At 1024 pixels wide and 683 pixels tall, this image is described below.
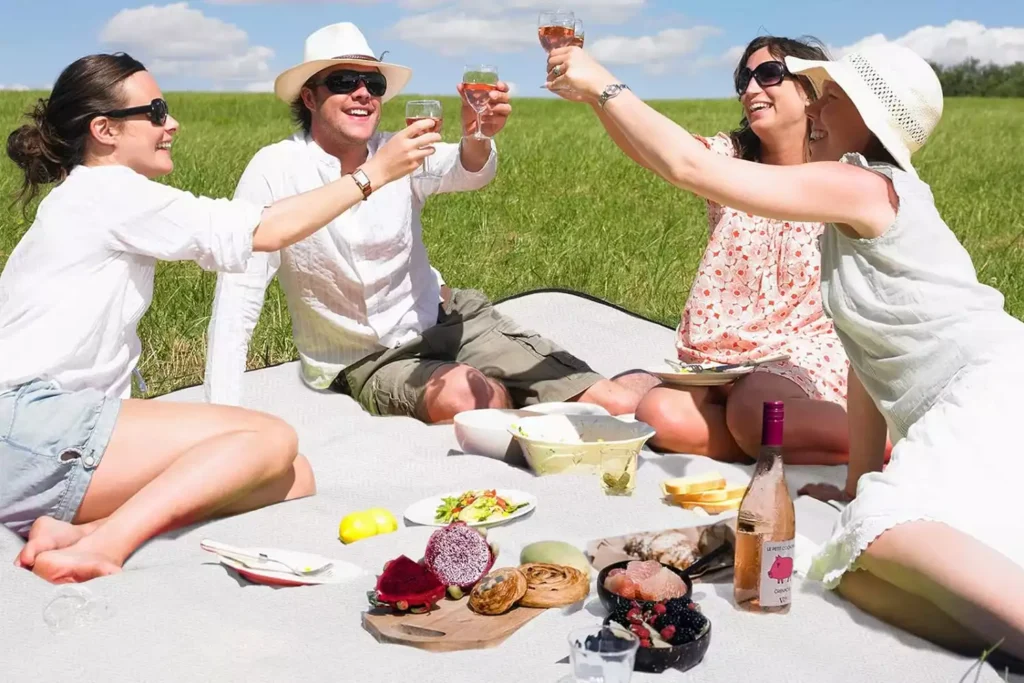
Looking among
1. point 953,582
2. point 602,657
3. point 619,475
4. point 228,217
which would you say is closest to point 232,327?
point 228,217

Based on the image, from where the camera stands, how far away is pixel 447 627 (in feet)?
10.1

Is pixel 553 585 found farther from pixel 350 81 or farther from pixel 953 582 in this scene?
pixel 350 81

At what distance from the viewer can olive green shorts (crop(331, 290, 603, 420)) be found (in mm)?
5086

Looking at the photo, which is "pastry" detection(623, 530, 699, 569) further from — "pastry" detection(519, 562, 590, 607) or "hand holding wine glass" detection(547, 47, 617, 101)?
"hand holding wine glass" detection(547, 47, 617, 101)

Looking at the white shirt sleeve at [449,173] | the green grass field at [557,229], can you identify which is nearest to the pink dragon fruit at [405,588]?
the green grass field at [557,229]

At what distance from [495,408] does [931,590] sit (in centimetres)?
246

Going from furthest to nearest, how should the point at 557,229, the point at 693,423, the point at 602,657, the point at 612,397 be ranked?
the point at 557,229 < the point at 612,397 < the point at 693,423 < the point at 602,657

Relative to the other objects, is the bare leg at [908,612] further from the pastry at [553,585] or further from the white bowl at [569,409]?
the white bowl at [569,409]

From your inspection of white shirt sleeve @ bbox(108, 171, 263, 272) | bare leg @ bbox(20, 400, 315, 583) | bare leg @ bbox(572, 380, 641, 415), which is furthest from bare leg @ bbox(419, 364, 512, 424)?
white shirt sleeve @ bbox(108, 171, 263, 272)

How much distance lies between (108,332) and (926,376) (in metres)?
2.45

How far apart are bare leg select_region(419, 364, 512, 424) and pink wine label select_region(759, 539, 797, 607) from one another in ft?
6.82

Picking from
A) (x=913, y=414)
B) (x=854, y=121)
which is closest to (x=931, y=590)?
(x=913, y=414)

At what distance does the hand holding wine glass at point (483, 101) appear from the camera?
4.25 meters

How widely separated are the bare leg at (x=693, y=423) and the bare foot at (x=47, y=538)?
218cm
